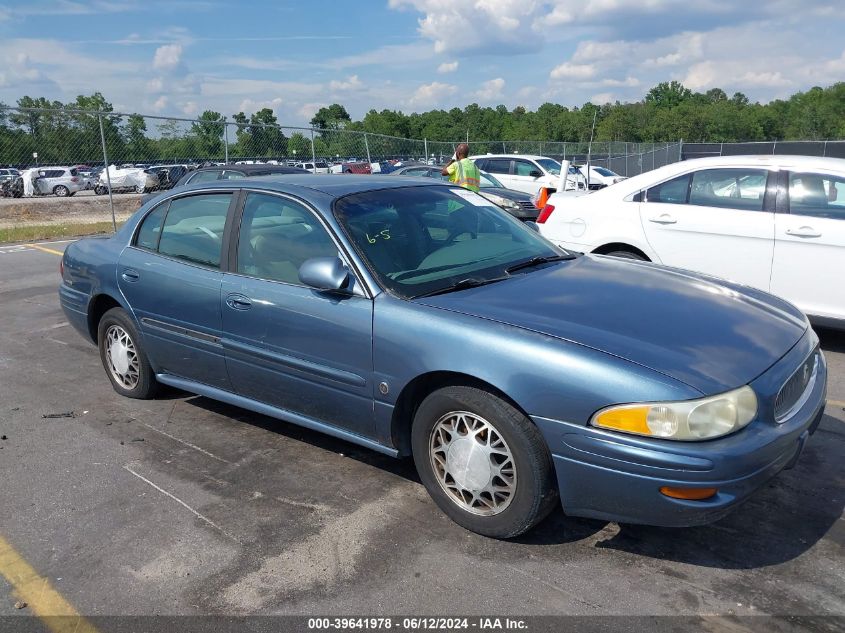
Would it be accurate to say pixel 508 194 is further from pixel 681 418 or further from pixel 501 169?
pixel 681 418

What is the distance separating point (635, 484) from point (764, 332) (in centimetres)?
107

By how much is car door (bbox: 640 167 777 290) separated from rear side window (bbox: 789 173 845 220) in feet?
0.53

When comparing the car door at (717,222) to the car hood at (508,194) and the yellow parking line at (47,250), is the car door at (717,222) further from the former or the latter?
the yellow parking line at (47,250)

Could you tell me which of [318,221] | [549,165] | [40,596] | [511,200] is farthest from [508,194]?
[40,596]

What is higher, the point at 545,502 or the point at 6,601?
the point at 545,502

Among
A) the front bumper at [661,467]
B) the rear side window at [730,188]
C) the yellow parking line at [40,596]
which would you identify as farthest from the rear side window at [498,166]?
the yellow parking line at [40,596]

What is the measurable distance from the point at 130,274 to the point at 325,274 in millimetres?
1914

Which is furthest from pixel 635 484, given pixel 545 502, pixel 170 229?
pixel 170 229

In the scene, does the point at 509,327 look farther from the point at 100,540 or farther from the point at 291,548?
the point at 100,540

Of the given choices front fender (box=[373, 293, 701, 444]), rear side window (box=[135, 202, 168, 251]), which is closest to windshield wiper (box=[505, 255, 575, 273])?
front fender (box=[373, 293, 701, 444])

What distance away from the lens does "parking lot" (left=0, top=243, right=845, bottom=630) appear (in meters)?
2.75

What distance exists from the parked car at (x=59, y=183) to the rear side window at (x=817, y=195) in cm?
2466

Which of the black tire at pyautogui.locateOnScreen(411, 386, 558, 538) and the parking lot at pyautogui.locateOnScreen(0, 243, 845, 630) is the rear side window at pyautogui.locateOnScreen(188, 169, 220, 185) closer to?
the parking lot at pyautogui.locateOnScreen(0, 243, 845, 630)

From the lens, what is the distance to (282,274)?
3.81 metres
